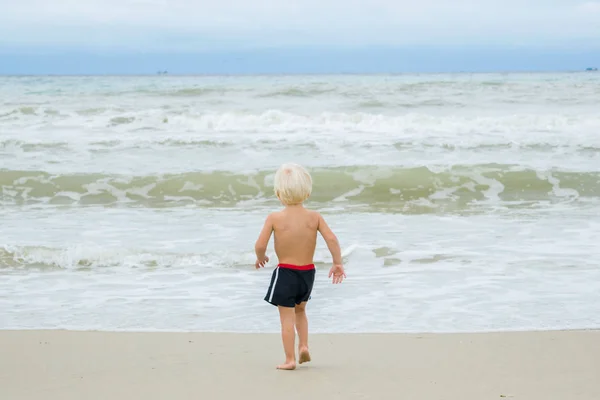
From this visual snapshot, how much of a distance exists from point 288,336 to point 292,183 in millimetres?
717

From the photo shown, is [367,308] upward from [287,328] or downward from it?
downward

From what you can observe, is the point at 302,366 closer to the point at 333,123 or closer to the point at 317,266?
the point at 317,266

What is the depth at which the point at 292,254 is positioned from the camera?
3.72 metres

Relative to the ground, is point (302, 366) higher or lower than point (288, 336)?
lower

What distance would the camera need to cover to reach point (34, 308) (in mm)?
5367

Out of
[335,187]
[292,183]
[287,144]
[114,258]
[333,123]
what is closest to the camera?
[292,183]

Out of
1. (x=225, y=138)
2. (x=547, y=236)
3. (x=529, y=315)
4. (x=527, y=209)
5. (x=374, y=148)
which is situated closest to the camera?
(x=529, y=315)

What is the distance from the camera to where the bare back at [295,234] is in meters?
3.71

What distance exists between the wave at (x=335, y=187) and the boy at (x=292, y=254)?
7372 mm

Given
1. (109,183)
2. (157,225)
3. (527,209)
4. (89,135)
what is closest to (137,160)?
(109,183)

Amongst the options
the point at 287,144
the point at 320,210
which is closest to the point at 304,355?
the point at 320,210

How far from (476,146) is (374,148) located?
2112 mm

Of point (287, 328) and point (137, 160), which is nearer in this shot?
point (287, 328)

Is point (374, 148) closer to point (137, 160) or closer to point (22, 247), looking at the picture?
point (137, 160)
